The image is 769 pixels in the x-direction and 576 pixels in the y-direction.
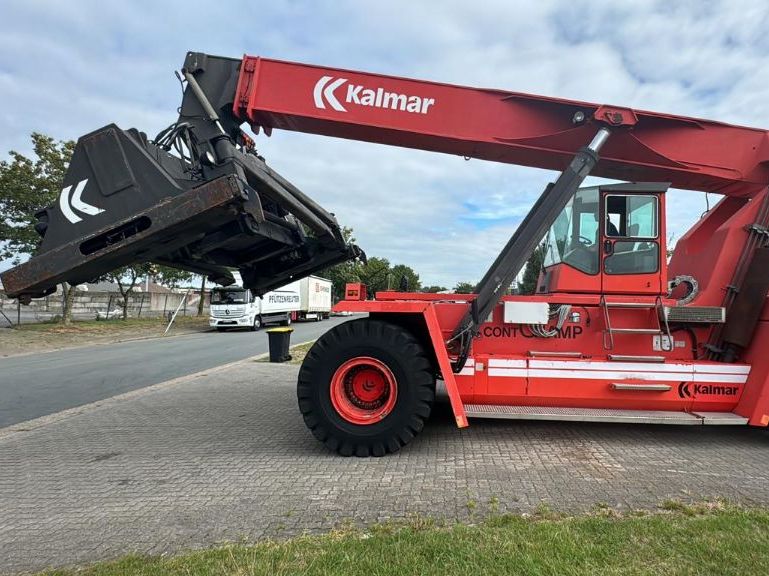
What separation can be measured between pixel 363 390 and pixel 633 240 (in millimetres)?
3551

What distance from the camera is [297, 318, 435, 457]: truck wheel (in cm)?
511

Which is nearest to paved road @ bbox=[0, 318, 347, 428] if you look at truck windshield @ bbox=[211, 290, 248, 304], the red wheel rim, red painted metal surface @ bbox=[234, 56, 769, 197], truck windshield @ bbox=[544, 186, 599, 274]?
the red wheel rim

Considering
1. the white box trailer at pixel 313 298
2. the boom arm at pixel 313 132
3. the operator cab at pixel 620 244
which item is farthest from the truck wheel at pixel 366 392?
the white box trailer at pixel 313 298

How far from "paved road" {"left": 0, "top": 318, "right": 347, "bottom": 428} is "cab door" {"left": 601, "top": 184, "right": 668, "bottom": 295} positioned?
831cm

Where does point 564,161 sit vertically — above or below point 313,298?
above

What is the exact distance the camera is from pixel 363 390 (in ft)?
17.8

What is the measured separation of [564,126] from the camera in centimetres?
566

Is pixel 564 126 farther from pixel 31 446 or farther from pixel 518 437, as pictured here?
pixel 31 446

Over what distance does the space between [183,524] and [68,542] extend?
2.40 ft

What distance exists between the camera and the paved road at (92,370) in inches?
334

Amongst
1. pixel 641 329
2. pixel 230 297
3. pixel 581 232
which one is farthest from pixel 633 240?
pixel 230 297

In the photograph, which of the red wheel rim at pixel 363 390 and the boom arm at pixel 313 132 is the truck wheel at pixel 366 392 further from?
the boom arm at pixel 313 132

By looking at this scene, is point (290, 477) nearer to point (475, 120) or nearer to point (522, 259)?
point (522, 259)

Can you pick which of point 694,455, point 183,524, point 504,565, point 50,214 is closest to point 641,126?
point 694,455
